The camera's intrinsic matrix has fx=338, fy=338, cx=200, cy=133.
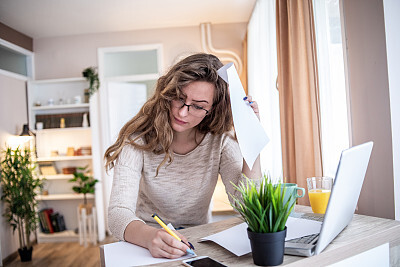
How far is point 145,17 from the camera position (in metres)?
4.51

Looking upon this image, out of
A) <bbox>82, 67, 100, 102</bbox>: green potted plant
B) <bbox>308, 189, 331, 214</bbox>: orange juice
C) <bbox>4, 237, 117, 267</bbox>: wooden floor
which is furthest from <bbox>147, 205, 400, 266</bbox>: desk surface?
<bbox>82, 67, 100, 102</bbox>: green potted plant

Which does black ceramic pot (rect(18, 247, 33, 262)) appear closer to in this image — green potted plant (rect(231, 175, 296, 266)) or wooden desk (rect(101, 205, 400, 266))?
wooden desk (rect(101, 205, 400, 266))

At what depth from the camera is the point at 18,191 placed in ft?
13.0

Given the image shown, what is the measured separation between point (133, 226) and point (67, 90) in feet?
14.8

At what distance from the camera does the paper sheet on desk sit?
83 cm

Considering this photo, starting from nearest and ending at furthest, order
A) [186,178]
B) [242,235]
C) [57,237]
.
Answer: [242,235], [186,178], [57,237]

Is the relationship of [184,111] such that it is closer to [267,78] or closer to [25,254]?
[267,78]

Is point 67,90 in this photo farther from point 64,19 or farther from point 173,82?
point 173,82

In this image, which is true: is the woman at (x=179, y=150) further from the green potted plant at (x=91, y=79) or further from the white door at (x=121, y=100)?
the white door at (x=121, y=100)

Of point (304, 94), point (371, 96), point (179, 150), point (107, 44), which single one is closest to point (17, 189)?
point (107, 44)

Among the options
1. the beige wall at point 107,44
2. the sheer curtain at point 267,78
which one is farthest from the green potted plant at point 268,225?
the beige wall at point 107,44

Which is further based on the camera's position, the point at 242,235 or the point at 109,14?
the point at 109,14

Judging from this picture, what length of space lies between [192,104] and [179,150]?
0.27 metres

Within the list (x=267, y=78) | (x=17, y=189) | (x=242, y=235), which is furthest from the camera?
(x=17, y=189)
